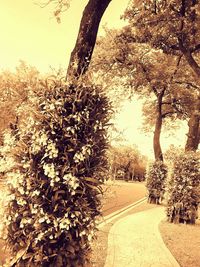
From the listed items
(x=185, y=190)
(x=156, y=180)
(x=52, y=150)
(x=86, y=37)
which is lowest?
(x=185, y=190)

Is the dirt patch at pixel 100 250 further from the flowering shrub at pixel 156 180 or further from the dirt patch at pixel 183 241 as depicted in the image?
the flowering shrub at pixel 156 180

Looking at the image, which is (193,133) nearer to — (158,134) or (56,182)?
(158,134)

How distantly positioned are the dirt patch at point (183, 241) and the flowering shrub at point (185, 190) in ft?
2.54

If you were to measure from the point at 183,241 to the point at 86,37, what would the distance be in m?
7.82

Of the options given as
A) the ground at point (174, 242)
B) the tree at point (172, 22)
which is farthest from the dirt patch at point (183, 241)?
the tree at point (172, 22)

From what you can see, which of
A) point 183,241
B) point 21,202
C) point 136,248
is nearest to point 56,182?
point 21,202

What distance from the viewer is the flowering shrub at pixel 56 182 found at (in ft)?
19.2

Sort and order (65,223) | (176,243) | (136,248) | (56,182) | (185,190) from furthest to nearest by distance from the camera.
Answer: (185,190), (176,243), (136,248), (56,182), (65,223)

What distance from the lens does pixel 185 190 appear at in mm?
17016

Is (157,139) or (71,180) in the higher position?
(157,139)

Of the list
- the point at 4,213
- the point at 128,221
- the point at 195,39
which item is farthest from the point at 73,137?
the point at 195,39

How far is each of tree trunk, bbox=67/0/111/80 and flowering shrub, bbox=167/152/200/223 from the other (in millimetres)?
10598

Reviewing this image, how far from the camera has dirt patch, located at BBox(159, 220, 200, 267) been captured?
9320 mm

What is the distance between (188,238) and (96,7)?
28.7 feet
